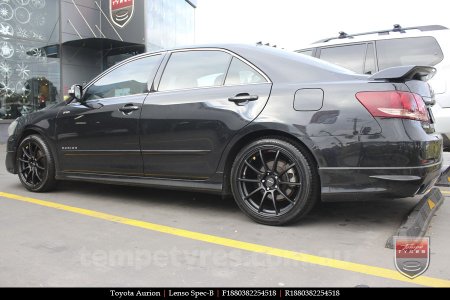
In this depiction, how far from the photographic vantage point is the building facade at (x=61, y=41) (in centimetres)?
1302

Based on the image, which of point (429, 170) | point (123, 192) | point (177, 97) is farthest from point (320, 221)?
point (123, 192)

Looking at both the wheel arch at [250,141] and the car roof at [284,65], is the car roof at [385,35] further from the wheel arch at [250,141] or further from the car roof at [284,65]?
the wheel arch at [250,141]

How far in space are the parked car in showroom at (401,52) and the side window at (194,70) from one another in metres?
2.62

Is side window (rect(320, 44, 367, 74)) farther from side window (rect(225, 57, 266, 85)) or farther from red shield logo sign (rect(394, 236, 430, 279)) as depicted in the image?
red shield logo sign (rect(394, 236, 430, 279))

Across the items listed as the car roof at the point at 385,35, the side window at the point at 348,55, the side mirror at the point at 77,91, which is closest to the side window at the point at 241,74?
the side mirror at the point at 77,91

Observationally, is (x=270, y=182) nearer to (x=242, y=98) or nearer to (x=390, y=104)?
(x=242, y=98)

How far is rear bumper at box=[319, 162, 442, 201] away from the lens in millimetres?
3430

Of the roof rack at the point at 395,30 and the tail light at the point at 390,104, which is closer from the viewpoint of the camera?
the tail light at the point at 390,104

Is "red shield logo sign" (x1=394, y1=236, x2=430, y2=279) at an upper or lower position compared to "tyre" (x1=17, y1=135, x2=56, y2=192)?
lower

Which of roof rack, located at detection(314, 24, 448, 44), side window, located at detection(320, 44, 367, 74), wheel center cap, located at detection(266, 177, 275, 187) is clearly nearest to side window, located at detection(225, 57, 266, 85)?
wheel center cap, located at detection(266, 177, 275, 187)

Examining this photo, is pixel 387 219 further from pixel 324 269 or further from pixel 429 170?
pixel 324 269

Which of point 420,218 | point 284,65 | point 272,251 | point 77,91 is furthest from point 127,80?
point 420,218

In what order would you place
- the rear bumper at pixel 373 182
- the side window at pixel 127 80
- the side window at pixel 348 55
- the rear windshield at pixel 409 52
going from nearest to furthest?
the rear bumper at pixel 373 182 → the side window at pixel 127 80 → the rear windshield at pixel 409 52 → the side window at pixel 348 55

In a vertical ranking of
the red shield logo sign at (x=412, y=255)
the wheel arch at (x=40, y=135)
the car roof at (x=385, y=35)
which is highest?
the car roof at (x=385, y=35)
